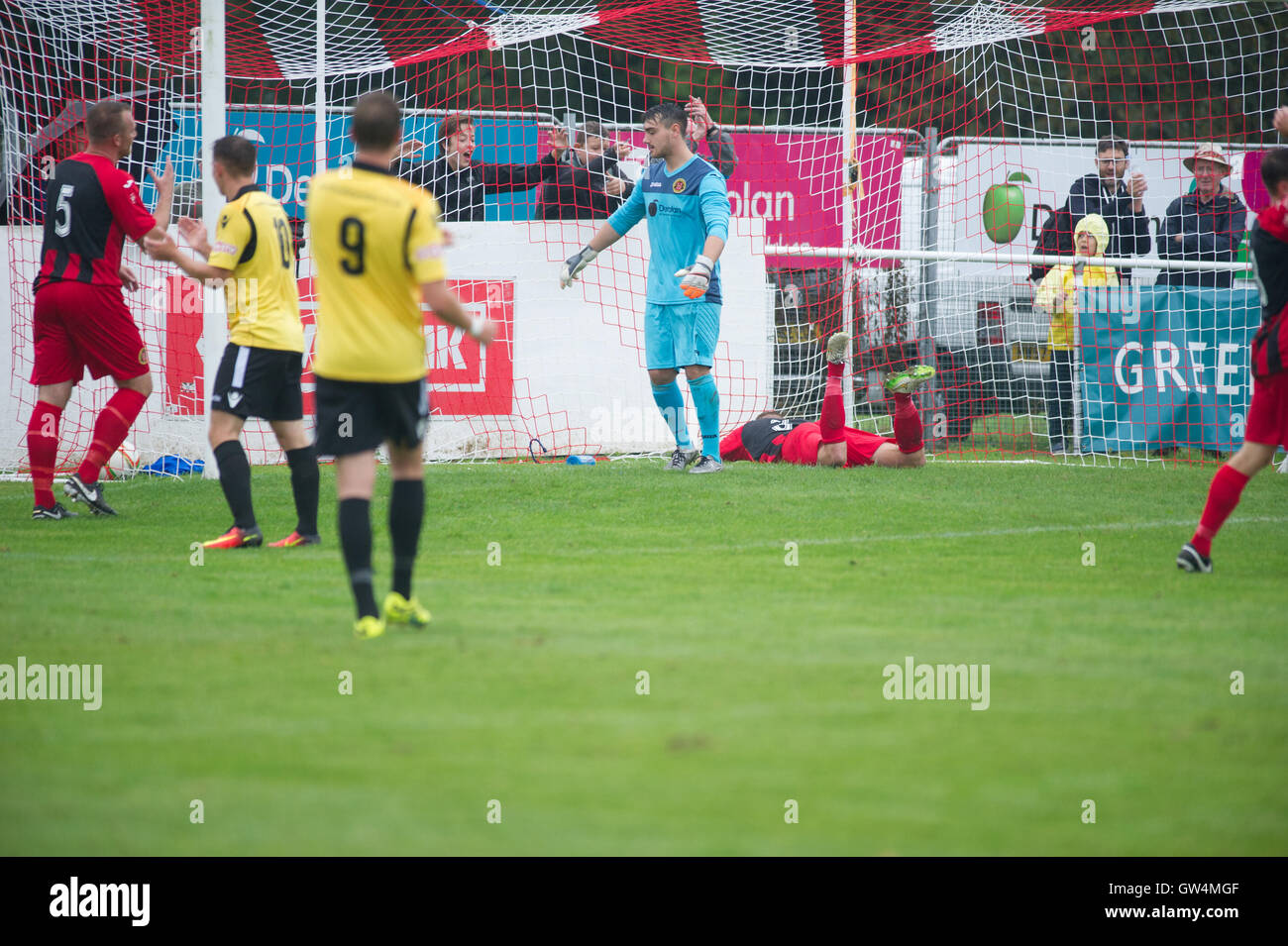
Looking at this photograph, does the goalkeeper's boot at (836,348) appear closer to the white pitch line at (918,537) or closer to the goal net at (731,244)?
the goal net at (731,244)

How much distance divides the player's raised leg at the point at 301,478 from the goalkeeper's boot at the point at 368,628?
238 cm

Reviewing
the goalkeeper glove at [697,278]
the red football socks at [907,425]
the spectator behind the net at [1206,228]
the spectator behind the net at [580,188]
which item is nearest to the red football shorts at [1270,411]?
the goalkeeper glove at [697,278]

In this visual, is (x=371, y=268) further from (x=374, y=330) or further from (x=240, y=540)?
(x=240, y=540)

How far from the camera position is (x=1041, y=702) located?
12.2ft

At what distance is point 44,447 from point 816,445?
218 inches

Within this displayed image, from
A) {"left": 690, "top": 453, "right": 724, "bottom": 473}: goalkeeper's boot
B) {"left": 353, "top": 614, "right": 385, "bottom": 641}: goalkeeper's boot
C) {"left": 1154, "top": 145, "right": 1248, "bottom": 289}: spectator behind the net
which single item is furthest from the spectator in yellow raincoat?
{"left": 353, "top": 614, "right": 385, "bottom": 641}: goalkeeper's boot

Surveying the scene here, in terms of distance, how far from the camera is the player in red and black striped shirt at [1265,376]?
601cm

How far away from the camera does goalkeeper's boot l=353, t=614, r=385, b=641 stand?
4473mm

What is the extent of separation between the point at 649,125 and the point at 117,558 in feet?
16.7

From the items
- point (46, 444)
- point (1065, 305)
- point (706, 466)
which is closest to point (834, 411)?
point (706, 466)

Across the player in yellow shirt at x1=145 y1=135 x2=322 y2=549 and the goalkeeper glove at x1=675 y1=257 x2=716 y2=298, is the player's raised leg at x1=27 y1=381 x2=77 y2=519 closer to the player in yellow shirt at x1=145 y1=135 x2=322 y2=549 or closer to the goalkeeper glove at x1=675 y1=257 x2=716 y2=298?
the player in yellow shirt at x1=145 y1=135 x2=322 y2=549

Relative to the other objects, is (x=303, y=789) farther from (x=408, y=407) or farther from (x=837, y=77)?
(x=837, y=77)

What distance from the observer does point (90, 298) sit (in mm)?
7844

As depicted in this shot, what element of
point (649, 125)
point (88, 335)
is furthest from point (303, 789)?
point (649, 125)
